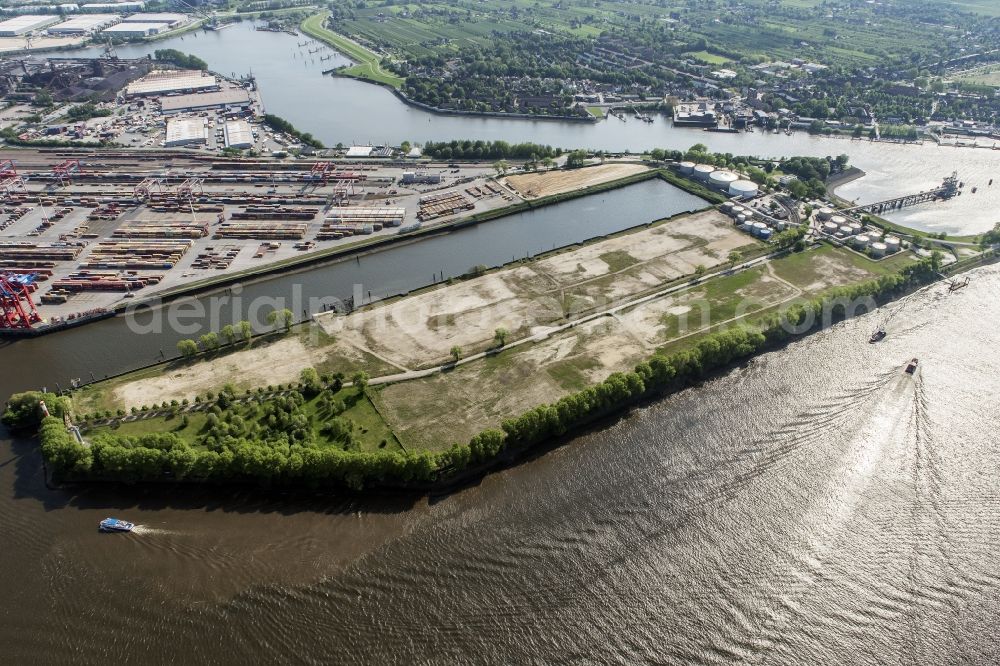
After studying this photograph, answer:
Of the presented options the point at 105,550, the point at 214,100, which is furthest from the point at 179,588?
the point at 214,100

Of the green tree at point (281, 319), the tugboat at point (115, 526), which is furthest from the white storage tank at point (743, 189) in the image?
the tugboat at point (115, 526)

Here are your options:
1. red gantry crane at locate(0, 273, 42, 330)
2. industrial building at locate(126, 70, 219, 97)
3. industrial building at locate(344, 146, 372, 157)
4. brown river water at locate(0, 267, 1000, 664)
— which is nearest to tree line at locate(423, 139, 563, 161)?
industrial building at locate(344, 146, 372, 157)

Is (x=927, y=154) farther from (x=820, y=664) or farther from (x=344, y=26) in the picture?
(x=344, y=26)

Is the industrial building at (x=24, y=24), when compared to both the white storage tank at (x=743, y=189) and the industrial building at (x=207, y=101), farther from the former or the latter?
the white storage tank at (x=743, y=189)

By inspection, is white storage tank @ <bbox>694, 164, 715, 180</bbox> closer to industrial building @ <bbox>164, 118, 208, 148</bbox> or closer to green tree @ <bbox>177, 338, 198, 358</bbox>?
green tree @ <bbox>177, 338, 198, 358</bbox>

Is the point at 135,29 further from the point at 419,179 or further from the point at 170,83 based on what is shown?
the point at 419,179

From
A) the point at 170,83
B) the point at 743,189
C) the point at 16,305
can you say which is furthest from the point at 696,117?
the point at 170,83
